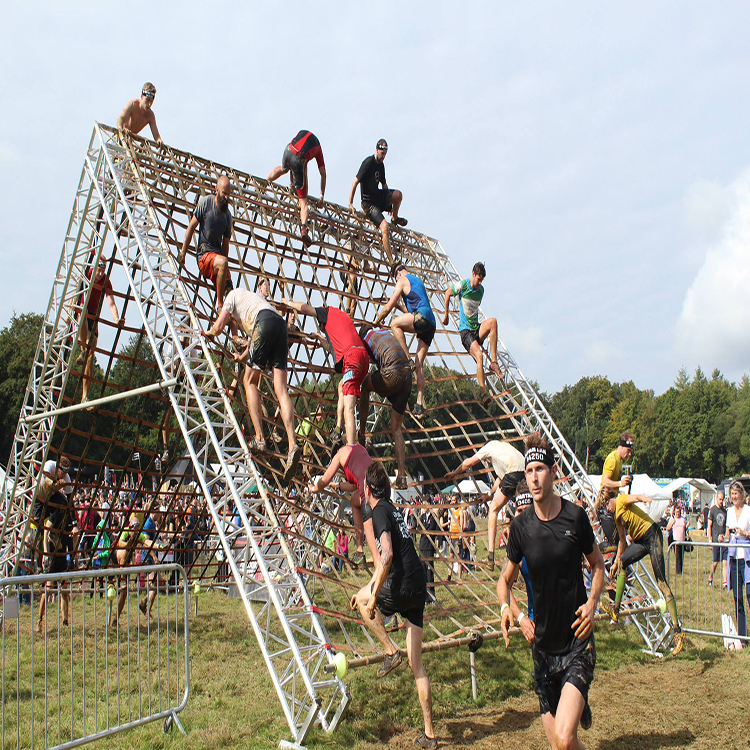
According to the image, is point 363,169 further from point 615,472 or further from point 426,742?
point 426,742

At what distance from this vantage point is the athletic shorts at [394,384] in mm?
7387

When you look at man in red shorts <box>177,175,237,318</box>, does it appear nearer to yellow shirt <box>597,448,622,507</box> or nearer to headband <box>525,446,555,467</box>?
yellow shirt <box>597,448,622,507</box>

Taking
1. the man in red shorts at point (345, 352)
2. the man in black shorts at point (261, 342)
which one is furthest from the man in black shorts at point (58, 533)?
the man in red shorts at point (345, 352)

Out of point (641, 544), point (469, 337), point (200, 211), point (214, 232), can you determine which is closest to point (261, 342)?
point (214, 232)

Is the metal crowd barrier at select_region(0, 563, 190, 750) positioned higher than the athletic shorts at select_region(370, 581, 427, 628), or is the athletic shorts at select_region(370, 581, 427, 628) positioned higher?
the athletic shorts at select_region(370, 581, 427, 628)

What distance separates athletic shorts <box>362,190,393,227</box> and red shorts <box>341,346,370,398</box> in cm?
508

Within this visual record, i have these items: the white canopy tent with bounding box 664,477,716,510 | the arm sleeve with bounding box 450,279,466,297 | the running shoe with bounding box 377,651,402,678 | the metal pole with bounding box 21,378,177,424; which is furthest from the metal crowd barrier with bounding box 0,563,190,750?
the white canopy tent with bounding box 664,477,716,510

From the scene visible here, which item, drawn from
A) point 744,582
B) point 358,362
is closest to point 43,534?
point 358,362

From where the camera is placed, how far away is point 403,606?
4.68 m

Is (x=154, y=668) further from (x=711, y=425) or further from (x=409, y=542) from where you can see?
(x=711, y=425)

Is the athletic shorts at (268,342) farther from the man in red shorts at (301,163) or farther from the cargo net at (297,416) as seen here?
the man in red shorts at (301,163)

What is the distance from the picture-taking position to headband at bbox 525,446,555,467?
3.64 metres

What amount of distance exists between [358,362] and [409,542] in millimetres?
2626

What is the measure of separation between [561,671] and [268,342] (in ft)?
13.5
